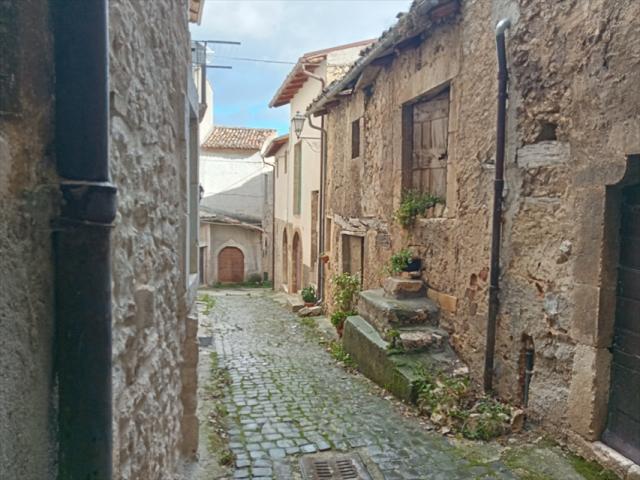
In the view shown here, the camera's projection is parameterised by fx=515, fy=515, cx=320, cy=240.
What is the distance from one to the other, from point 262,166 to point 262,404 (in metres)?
22.1

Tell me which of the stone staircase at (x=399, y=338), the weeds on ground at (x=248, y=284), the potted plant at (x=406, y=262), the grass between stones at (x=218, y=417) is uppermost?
the potted plant at (x=406, y=262)

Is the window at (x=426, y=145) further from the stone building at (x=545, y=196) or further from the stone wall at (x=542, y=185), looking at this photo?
the stone wall at (x=542, y=185)

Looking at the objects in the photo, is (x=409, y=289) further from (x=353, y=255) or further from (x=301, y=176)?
(x=301, y=176)

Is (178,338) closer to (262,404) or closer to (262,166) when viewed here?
(262,404)

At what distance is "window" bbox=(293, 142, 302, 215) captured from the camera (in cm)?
1660

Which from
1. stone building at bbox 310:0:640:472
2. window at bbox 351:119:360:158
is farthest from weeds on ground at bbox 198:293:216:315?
stone building at bbox 310:0:640:472

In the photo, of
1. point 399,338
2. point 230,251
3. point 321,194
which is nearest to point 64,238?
point 399,338

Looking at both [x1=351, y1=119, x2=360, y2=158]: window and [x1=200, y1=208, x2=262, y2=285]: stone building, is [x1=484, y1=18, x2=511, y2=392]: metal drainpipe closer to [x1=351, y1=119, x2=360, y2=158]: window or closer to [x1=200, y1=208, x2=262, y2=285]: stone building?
[x1=351, y1=119, x2=360, y2=158]: window

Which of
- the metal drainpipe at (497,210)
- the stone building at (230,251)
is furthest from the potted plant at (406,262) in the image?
the stone building at (230,251)

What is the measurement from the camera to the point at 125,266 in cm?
194

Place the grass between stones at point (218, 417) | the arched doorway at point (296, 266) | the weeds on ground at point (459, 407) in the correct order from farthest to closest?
the arched doorway at point (296, 266) < the weeds on ground at point (459, 407) < the grass between stones at point (218, 417)

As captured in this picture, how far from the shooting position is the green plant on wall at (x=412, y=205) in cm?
681

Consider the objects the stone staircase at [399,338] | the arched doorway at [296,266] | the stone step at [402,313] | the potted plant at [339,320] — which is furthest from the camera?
the arched doorway at [296,266]

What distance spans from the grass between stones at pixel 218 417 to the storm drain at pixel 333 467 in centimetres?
60
